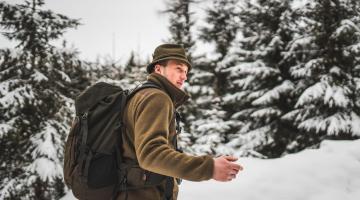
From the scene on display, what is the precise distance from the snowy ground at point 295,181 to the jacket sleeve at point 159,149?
2.95 metres

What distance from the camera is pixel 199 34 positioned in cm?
2097

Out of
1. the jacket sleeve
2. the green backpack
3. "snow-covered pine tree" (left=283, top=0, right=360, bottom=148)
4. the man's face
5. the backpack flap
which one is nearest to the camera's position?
the jacket sleeve

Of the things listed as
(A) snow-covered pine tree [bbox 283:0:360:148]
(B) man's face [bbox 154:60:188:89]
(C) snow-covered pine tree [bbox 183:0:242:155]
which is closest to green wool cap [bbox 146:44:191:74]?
(B) man's face [bbox 154:60:188:89]

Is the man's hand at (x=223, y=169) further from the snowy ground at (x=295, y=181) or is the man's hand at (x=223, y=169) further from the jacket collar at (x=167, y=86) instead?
the snowy ground at (x=295, y=181)

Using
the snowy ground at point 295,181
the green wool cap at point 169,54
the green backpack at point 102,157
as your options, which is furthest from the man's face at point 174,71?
the snowy ground at point 295,181

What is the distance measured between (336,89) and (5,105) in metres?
10.7

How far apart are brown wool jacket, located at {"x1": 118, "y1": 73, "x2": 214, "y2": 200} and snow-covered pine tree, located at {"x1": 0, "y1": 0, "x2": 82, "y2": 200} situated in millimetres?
8310

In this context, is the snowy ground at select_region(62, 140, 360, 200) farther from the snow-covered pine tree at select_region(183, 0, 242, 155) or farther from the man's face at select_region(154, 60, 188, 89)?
the snow-covered pine tree at select_region(183, 0, 242, 155)

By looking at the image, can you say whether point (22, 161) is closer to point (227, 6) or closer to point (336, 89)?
point (336, 89)

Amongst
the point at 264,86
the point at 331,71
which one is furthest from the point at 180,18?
the point at 331,71

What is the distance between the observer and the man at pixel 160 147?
1.78 m

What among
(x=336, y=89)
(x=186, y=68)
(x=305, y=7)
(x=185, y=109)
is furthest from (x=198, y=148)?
(x=186, y=68)

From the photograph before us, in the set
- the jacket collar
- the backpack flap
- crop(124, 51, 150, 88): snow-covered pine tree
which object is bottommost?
crop(124, 51, 150, 88): snow-covered pine tree

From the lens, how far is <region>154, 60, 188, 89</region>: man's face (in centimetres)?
246
